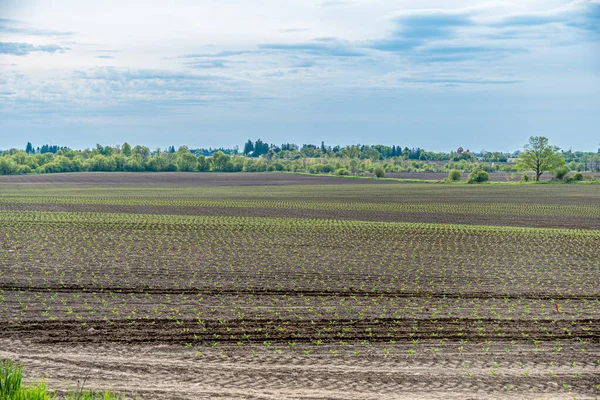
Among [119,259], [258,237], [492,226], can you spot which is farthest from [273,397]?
[492,226]

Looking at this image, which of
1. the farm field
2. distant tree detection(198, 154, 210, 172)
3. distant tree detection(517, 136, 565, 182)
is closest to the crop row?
the farm field

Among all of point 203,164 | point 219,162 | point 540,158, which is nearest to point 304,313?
point 540,158

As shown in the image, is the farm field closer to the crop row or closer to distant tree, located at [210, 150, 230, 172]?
the crop row

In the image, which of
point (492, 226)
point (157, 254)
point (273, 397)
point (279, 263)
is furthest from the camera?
point (492, 226)

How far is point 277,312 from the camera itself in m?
17.5

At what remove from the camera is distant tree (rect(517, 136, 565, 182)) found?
406 ft

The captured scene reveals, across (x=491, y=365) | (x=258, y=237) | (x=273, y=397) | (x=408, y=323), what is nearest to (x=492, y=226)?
(x=258, y=237)

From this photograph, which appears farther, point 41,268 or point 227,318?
point 41,268

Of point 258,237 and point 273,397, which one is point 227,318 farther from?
point 258,237

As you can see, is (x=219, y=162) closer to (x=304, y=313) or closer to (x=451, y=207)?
(x=451, y=207)

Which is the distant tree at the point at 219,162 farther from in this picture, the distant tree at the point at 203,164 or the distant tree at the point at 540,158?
the distant tree at the point at 540,158

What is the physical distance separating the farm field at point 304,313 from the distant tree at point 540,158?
93753 mm

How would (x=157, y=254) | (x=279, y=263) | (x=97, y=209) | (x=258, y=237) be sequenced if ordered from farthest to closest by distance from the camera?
(x=97, y=209) < (x=258, y=237) < (x=157, y=254) < (x=279, y=263)

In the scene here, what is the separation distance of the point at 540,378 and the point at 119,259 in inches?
715
